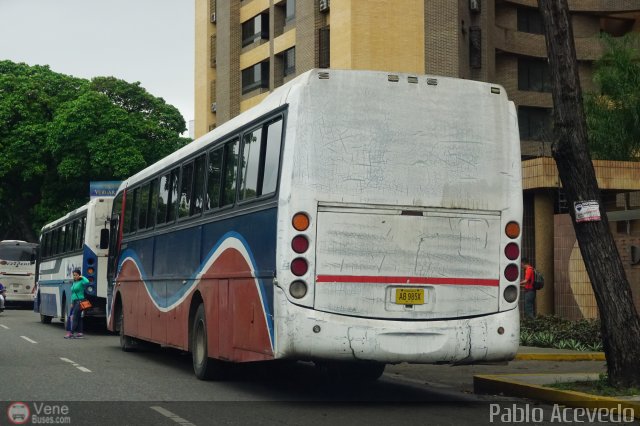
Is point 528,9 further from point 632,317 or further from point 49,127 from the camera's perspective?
point 632,317

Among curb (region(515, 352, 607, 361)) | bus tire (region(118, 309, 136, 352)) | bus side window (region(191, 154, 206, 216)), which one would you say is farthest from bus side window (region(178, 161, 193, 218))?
curb (region(515, 352, 607, 361))

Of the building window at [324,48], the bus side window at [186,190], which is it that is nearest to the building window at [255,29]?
the building window at [324,48]

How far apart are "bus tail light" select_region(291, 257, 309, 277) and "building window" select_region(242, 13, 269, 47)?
40.1 metres

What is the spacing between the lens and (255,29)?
168ft

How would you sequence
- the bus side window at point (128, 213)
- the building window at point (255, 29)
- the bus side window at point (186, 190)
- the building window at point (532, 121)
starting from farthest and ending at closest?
the building window at point (255, 29) → the building window at point (532, 121) → the bus side window at point (128, 213) → the bus side window at point (186, 190)

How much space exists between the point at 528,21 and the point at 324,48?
1178cm

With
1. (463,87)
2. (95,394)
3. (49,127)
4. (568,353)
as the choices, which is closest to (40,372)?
(95,394)

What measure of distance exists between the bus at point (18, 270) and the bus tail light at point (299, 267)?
38414 millimetres

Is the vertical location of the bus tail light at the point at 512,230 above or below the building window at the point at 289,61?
below

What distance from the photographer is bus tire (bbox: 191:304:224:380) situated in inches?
540

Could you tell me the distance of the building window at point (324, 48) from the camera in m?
42.3

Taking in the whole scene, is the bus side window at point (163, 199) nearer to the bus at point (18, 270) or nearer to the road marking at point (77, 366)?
the road marking at point (77, 366)

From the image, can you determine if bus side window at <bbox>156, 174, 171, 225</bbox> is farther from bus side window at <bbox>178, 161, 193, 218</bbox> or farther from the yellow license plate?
the yellow license plate

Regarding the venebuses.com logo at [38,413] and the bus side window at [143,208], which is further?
the bus side window at [143,208]
